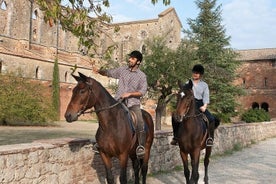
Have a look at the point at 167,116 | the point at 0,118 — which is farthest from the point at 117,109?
the point at 167,116

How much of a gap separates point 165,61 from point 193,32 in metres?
10.9

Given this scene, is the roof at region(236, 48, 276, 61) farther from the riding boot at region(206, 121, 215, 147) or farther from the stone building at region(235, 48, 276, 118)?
the riding boot at region(206, 121, 215, 147)

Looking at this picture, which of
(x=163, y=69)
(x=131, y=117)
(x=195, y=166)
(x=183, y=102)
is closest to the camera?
(x=131, y=117)

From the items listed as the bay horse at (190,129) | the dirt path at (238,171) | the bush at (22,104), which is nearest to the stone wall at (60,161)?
the dirt path at (238,171)

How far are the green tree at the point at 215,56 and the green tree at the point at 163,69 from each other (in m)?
7.43

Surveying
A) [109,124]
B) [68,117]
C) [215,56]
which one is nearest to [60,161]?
[109,124]

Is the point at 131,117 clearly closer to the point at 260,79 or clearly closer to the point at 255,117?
the point at 255,117

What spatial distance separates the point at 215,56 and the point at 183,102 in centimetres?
2461

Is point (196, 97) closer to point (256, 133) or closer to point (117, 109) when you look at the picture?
point (117, 109)

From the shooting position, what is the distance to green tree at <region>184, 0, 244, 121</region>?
29.2 meters

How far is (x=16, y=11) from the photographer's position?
4412cm

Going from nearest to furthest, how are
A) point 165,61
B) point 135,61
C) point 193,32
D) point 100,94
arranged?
point 100,94
point 135,61
point 165,61
point 193,32

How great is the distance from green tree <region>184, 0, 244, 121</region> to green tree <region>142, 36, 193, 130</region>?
7.43 meters

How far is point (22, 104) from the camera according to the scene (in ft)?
79.4
